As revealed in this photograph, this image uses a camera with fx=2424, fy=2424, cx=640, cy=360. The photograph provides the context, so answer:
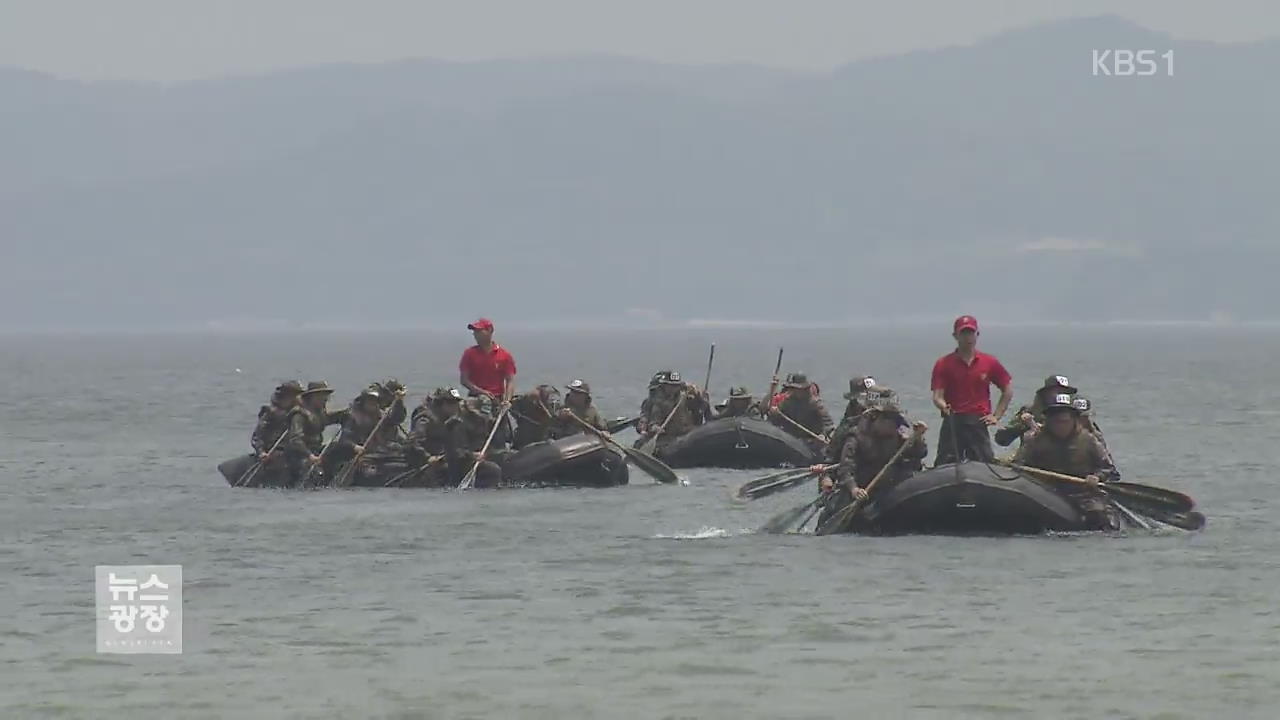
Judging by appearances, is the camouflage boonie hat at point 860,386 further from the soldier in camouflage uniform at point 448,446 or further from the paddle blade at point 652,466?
the soldier in camouflage uniform at point 448,446

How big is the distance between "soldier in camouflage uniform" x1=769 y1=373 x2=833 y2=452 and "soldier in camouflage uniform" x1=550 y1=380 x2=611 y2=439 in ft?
21.6

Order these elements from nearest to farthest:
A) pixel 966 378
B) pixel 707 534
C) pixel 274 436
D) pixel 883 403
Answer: pixel 966 378
pixel 883 403
pixel 707 534
pixel 274 436

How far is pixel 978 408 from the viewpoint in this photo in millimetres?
32875

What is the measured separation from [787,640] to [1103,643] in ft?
11.1

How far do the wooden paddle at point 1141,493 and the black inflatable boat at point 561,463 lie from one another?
493 inches

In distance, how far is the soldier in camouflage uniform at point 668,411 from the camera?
51.9 meters

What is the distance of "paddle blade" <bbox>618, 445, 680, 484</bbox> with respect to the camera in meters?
46.2

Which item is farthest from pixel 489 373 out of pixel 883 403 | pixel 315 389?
pixel 883 403

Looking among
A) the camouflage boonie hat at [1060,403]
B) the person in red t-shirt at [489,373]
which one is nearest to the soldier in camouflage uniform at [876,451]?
the camouflage boonie hat at [1060,403]

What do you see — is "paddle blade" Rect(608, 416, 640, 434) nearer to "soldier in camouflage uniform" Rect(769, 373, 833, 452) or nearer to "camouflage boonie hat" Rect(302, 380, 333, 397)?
"soldier in camouflage uniform" Rect(769, 373, 833, 452)

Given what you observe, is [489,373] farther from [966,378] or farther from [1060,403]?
[1060,403]

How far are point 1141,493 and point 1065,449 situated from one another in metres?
2.13

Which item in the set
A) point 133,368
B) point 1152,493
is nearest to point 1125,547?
point 1152,493

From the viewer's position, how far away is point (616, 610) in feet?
93.2
